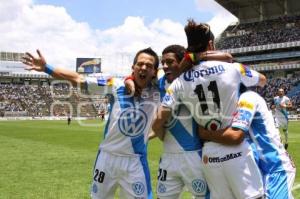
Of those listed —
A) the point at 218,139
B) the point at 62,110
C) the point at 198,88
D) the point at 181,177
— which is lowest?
the point at 62,110

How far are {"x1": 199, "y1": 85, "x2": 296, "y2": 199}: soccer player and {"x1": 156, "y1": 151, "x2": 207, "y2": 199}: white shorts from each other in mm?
743

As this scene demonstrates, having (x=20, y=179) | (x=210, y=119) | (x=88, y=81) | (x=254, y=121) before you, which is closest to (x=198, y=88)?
(x=210, y=119)

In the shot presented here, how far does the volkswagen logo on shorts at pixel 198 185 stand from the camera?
4629 mm

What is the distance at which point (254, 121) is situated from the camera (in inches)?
163

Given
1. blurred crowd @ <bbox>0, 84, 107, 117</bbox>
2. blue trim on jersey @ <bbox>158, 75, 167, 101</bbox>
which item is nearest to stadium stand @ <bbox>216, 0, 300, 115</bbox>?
blurred crowd @ <bbox>0, 84, 107, 117</bbox>

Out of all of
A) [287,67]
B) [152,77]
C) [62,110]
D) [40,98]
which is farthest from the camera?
[40,98]

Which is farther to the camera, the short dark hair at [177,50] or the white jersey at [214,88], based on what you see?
the short dark hair at [177,50]

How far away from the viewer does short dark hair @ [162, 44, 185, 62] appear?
4.88 m

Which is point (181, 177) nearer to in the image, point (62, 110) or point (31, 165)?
point (31, 165)

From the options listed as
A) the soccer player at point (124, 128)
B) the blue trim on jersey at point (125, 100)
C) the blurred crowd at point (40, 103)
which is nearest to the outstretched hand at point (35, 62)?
the soccer player at point (124, 128)

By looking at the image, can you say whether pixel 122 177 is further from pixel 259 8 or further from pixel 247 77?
pixel 259 8

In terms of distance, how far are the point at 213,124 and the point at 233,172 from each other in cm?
47

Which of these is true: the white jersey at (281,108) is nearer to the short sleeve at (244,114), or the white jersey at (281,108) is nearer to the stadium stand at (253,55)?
the short sleeve at (244,114)

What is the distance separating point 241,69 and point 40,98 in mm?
87638
